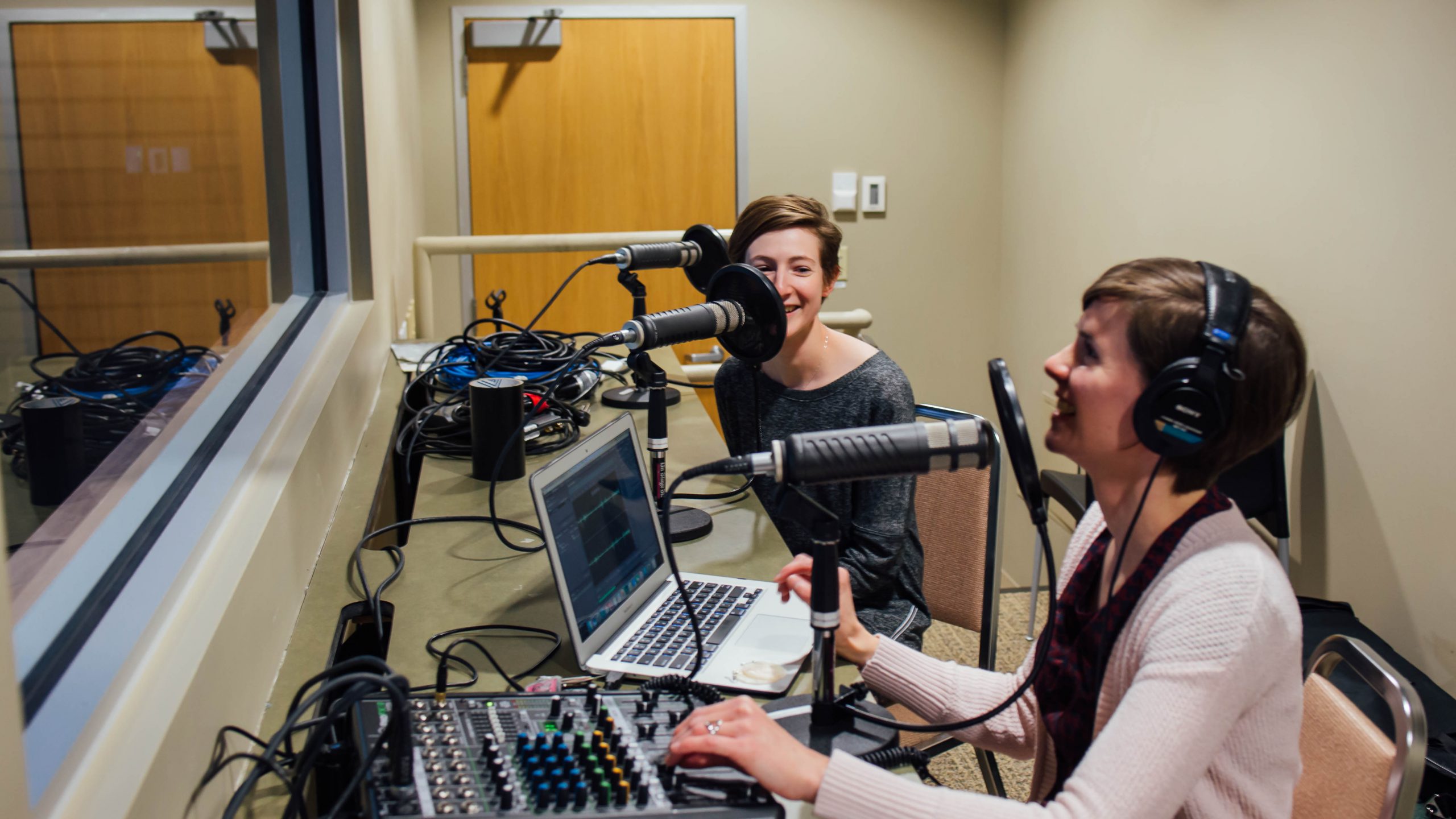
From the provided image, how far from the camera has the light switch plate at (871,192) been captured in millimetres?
4023

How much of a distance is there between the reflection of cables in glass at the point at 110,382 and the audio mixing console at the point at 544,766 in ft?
1.43

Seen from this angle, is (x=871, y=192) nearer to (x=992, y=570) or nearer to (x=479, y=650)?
(x=992, y=570)

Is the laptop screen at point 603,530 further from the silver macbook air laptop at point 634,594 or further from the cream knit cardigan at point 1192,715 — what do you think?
the cream knit cardigan at point 1192,715

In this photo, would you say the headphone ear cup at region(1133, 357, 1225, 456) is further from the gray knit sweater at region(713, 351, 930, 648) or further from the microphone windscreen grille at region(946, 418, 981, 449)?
the gray knit sweater at region(713, 351, 930, 648)

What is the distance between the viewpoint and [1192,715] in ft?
2.87

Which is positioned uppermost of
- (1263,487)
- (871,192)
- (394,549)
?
(871,192)

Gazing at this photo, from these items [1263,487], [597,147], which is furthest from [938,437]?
[597,147]

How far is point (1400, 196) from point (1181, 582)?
1.57 metres

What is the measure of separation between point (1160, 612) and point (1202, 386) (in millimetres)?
207

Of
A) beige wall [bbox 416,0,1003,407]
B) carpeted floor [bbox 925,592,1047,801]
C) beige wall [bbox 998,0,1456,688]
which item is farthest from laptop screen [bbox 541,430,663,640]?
beige wall [bbox 416,0,1003,407]

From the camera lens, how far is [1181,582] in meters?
0.95

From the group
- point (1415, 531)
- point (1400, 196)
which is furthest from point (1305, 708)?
point (1400, 196)

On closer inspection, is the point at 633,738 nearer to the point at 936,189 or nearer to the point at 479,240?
the point at 479,240

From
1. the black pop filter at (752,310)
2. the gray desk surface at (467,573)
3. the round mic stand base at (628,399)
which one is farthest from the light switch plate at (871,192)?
the black pop filter at (752,310)
